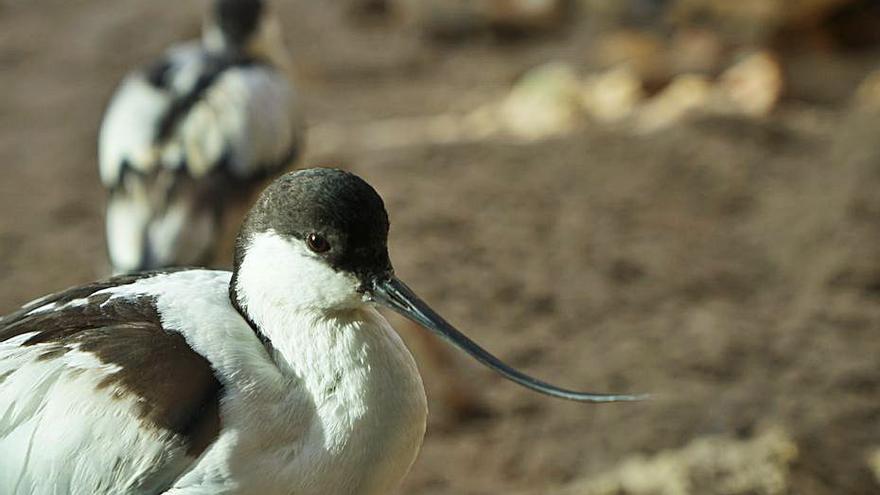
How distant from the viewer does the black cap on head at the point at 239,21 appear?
12.8ft

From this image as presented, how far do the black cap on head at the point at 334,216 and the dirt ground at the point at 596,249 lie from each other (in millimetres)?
1291

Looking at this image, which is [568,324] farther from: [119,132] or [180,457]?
[180,457]

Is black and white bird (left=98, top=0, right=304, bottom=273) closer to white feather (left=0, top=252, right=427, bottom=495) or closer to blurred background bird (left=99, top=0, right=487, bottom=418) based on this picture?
blurred background bird (left=99, top=0, right=487, bottom=418)

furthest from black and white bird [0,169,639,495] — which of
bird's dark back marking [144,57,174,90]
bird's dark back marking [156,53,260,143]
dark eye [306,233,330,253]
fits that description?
bird's dark back marking [144,57,174,90]

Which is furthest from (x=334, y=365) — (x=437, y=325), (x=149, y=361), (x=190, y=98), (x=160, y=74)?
(x=160, y=74)

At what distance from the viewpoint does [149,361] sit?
183 cm

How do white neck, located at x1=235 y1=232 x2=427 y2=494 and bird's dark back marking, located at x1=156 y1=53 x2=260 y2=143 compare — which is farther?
bird's dark back marking, located at x1=156 y1=53 x2=260 y2=143

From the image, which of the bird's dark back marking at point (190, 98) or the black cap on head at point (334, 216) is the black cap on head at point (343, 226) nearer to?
the black cap on head at point (334, 216)

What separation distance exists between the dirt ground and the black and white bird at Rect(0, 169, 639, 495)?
1189 millimetres

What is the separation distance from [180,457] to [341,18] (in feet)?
15.9

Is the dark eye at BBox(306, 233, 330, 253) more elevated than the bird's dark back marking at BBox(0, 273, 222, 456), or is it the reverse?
the dark eye at BBox(306, 233, 330, 253)

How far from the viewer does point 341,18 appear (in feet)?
21.0

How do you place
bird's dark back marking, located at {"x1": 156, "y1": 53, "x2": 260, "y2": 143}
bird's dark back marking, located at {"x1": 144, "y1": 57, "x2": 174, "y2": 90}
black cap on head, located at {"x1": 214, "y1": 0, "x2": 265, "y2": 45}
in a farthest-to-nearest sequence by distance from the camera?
black cap on head, located at {"x1": 214, "y1": 0, "x2": 265, "y2": 45} → bird's dark back marking, located at {"x1": 144, "y1": 57, "x2": 174, "y2": 90} → bird's dark back marking, located at {"x1": 156, "y1": 53, "x2": 260, "y2": 143}

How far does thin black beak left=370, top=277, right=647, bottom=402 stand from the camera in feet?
6.16
